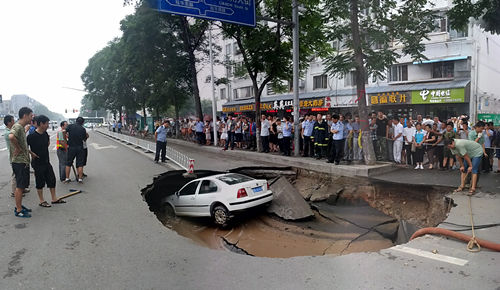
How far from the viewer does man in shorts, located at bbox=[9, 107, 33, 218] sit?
601cm

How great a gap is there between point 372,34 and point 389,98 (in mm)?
12348

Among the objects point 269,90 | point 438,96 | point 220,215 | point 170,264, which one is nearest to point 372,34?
point 220,215

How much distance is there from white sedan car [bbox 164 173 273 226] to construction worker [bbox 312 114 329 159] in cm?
457

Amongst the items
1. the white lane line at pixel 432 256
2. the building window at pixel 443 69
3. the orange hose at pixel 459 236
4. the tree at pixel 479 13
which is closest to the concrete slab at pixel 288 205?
the orange hose at pixel 459 236

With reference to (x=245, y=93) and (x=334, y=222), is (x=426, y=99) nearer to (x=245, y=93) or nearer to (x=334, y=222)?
(x=334, y=222)

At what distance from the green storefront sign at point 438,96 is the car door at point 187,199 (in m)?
17.2

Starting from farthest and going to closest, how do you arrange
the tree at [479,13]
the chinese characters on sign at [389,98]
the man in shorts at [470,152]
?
the chinese characters on sign at [389,98], the tree at [479,13], the man in shorts at [470,152]

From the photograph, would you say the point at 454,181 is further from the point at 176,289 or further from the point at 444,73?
the point at 444,73

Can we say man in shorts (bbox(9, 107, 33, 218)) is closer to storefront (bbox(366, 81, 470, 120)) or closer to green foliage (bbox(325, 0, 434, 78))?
green foliage (bbox(325, 0, 434, 78))

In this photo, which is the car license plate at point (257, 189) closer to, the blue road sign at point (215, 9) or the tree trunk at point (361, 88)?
the tree trunk at point (361, 88)

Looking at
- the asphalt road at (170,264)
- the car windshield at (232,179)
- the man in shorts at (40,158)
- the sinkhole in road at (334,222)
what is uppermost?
the man in shorts at (40,158)

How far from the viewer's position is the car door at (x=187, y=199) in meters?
8.54

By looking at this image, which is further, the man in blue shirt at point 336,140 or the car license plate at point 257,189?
the man in blue shirt at point 336,140

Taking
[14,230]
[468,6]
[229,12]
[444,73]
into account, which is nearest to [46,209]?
[14,230]
